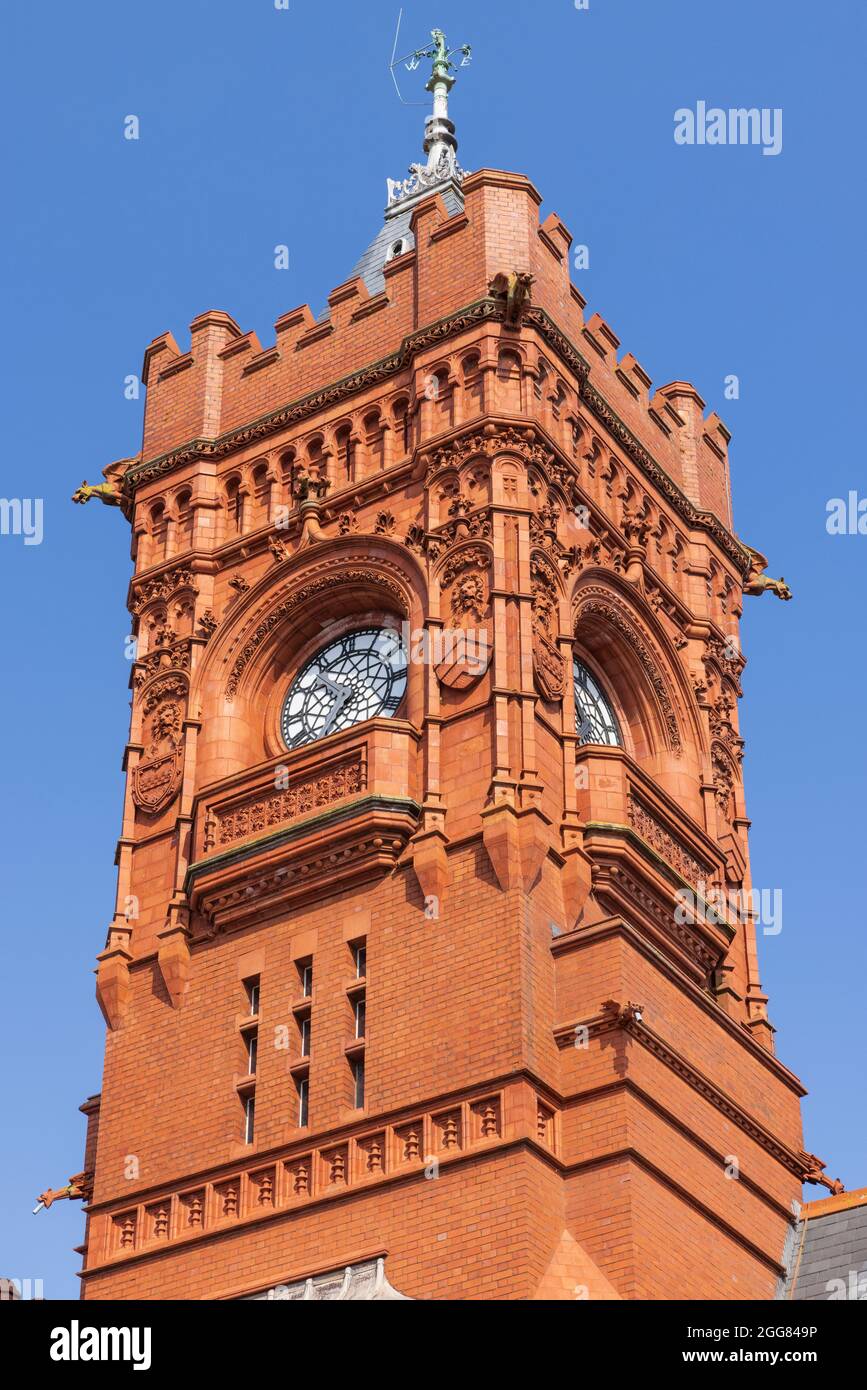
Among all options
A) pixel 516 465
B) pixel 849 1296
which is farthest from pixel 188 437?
pixel 849 1296

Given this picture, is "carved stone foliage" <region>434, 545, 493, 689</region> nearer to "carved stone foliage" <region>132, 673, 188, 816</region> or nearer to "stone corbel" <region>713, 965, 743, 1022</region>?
"carved stone foliage" <region>132, 673, 188, 816</region>

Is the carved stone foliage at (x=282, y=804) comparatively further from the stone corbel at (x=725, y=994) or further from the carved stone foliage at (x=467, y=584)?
the stone corbel at (x=725, y=994)

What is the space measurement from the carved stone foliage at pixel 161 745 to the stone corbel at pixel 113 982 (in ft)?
8.26

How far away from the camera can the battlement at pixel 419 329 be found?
40281 mm

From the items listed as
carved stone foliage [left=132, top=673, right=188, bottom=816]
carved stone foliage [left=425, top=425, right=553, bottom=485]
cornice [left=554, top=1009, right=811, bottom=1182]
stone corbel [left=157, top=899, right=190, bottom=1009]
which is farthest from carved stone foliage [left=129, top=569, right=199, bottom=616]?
cornice [left=554, top=1009, right=811, bottom=1182]

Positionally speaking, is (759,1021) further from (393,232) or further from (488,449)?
(393,232)

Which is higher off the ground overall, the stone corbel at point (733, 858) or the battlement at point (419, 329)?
the battlement at point (419, 329)

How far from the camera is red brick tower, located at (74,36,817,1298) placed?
3209 centimetres

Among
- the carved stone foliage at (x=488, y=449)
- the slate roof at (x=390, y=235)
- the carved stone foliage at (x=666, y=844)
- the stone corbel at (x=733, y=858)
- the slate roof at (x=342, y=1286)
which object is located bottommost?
the slate roof at (x=342, y=1286)

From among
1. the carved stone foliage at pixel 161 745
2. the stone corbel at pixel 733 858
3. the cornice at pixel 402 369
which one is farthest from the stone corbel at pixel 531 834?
the cornice at pixel 402 369

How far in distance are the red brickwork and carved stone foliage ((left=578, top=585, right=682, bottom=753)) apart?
82mm
